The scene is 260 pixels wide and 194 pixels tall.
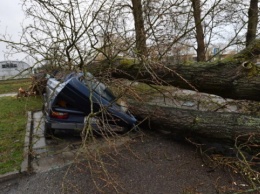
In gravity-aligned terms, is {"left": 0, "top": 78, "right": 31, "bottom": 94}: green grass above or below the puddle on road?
above

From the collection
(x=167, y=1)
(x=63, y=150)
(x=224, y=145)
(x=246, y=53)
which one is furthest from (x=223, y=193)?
(x=167, y=1)

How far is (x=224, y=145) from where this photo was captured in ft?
13.3

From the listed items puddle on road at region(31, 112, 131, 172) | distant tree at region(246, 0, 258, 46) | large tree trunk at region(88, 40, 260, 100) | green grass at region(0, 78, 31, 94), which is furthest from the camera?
green grass at region(0, 78, 31, 94)

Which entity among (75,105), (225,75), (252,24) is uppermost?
(252,24)

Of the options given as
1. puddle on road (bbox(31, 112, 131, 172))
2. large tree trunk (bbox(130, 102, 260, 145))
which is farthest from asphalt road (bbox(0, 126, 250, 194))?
large tree trunk (bbox(130, 102, 260, 145))

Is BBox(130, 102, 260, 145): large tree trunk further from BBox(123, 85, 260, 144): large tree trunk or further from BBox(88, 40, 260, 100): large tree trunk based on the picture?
A: BBox(88, 40, 260, 100): large tree trunk

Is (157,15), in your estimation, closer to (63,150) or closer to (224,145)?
(224,145)

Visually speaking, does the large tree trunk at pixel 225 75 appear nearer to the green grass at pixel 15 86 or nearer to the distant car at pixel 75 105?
the distant car at pixel 75 105

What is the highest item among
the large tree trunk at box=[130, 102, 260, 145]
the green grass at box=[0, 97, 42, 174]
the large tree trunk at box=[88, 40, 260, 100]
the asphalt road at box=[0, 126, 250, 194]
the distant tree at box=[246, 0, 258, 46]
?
the distant tree at box=[246, 0, 258, 46]

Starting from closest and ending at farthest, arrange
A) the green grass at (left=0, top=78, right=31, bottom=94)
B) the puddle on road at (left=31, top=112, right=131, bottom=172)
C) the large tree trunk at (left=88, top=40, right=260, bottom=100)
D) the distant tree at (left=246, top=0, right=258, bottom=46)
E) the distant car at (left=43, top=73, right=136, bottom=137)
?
the large tree trunk at (left=88, top=40, right=260, bottom=100), the puddle on road at (left=31, top=112, right=131, bottom=172), the distant car at (left=43, top=73, right=136, bottom=137), the distant tree at (left=246, top=0, right=258, bottom=46), the green grass at (left=0, top=78, right=31, bottom=94)

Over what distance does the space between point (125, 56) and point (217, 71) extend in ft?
5.73

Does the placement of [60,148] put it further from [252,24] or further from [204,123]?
[252,24]

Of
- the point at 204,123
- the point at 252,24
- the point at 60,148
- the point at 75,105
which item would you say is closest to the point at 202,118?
the point at 204,123

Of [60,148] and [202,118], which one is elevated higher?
[202,118]
